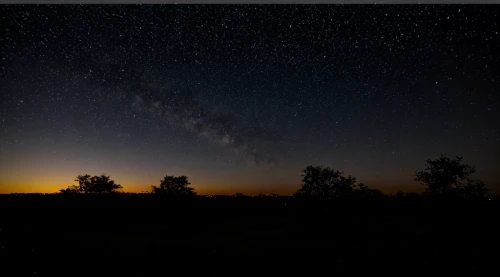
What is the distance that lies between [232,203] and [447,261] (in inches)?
393

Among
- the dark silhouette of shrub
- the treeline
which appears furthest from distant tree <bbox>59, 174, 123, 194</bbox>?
the dark silhouette of shrub

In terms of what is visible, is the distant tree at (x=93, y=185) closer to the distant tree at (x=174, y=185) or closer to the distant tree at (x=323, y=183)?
the distant tree at (x=174, y=185)

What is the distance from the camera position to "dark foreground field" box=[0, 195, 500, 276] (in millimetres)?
4988

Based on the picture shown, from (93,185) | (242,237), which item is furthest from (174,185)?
(242,237)

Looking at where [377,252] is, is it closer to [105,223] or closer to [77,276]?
[77,276]

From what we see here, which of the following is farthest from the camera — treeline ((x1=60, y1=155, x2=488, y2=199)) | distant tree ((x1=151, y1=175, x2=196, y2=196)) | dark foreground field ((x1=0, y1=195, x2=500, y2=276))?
distant tree ((x1=151, y1=175, x2=196, y2=196))

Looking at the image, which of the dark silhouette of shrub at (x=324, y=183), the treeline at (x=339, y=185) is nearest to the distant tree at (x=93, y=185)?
the treeline at (x=339, y=185)

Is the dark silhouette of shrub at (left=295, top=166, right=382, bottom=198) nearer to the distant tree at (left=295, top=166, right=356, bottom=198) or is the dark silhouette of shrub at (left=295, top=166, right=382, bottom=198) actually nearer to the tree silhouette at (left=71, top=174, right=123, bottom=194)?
the distant tree at (left=295, top=166, right=356, bottom=198)

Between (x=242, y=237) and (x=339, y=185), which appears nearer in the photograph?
(x=242, y=237)

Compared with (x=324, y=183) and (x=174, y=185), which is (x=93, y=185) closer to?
(x=174, y=185)

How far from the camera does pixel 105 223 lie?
10.0 meters

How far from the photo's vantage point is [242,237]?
8008 millimetres

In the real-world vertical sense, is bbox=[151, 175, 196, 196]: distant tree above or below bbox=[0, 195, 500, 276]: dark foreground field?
above

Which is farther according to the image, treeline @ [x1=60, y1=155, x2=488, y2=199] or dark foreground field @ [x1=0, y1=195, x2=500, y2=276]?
treeline @ [x1=60, y1=155, x2=488, y2=199]
